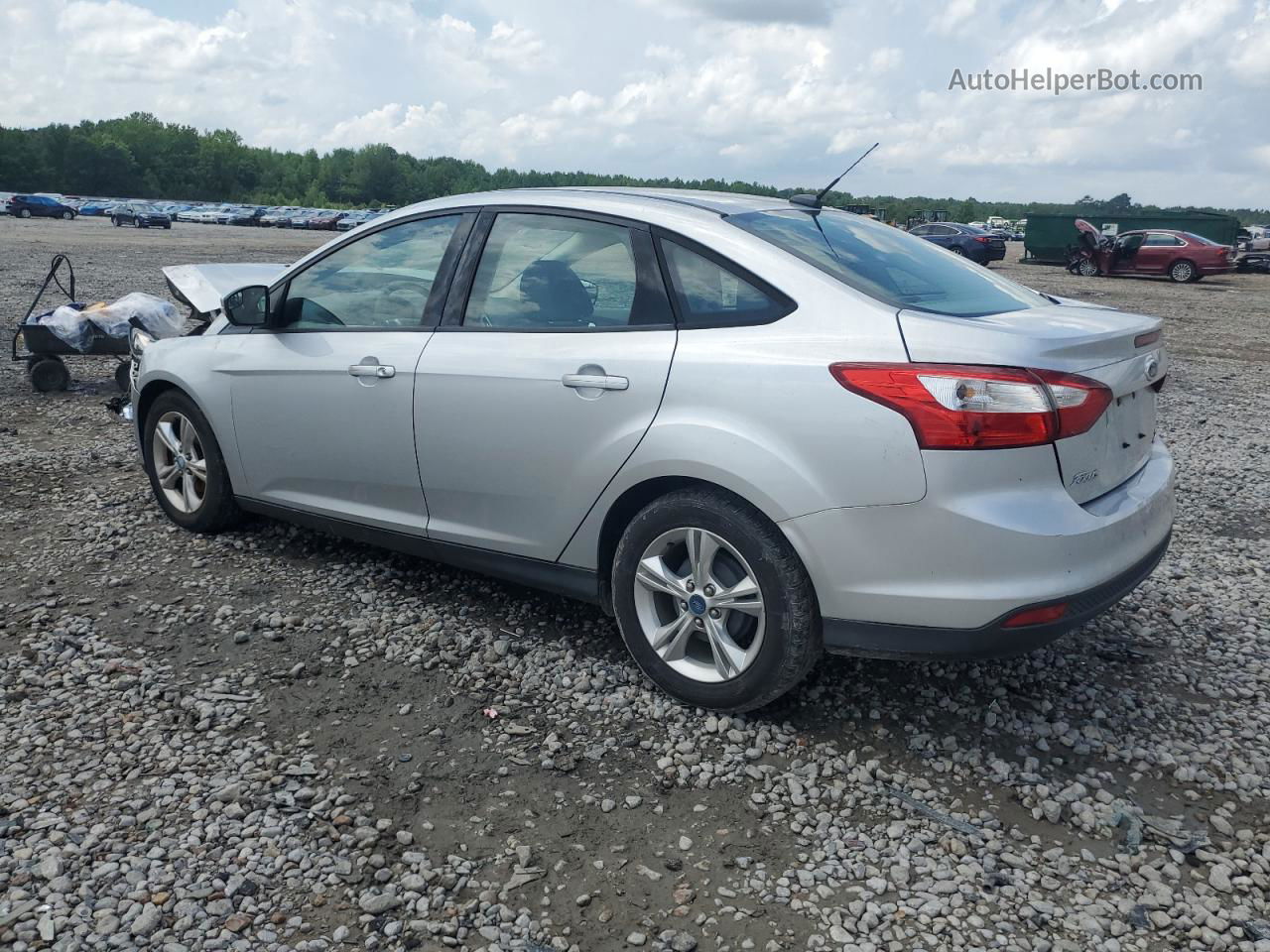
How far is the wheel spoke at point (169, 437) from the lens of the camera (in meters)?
5.15

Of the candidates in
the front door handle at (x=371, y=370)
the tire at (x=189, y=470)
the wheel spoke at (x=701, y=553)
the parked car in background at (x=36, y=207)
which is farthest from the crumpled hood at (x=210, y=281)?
the parked car in background at (x=36, y=207)

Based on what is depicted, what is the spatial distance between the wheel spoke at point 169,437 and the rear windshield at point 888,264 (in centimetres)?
311

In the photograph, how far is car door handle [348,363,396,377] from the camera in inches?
161

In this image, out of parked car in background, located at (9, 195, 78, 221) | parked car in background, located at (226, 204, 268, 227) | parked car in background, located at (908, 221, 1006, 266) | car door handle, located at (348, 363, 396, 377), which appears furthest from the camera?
parked car in background, located at (226, 204, 268, 227)

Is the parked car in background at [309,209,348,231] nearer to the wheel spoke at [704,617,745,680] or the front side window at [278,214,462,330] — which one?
the front side window at [278,214,462,330]

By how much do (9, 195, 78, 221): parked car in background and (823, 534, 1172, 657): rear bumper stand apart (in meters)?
71.6

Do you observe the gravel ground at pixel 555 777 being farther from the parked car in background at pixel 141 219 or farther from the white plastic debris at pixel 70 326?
the parked car in background at pixel 141 219

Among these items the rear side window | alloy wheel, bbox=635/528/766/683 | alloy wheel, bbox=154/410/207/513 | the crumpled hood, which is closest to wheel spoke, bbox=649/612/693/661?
alloy wheel, bbox=635/528/766/683

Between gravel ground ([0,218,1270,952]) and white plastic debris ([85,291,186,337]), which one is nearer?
gravel ground ([0,218,1270,952])

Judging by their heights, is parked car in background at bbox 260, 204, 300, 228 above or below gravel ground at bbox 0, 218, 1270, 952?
above

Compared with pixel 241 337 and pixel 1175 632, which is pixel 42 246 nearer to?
pixel 241 337

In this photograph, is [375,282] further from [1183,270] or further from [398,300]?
[1183,270]

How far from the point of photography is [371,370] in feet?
13.6

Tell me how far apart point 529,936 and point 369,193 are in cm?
13550
